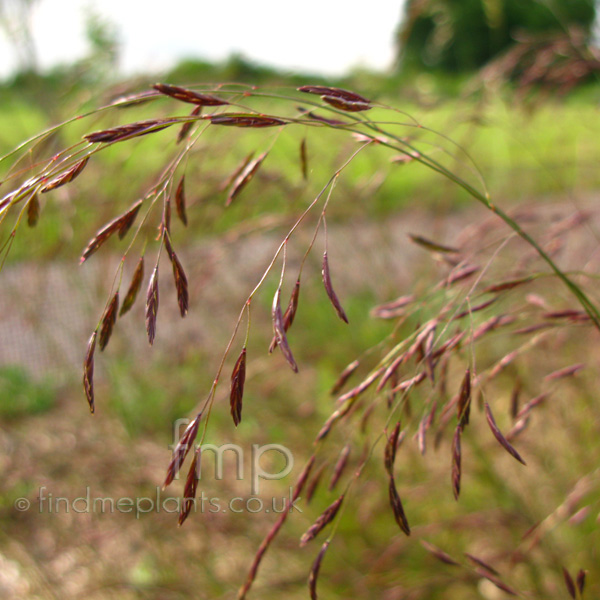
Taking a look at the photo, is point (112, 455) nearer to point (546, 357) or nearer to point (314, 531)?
point (314, 531)

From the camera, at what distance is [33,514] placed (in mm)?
1657

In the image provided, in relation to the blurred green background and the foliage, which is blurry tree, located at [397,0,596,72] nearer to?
the blurred green background

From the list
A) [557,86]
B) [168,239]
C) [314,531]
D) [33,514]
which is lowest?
[33,514]

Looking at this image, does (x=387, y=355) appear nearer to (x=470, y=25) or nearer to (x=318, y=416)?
(x=318, y=416)

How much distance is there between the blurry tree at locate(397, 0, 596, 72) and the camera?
1.44 meters

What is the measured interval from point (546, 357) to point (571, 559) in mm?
623

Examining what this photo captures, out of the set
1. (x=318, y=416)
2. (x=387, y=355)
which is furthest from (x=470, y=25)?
(x=387, y=355)

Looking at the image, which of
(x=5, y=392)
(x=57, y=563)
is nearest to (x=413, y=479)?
(x=57, y=563)

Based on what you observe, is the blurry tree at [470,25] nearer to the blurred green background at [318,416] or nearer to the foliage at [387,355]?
the blurred green background at [318,416]

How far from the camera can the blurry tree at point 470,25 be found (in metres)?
1.44

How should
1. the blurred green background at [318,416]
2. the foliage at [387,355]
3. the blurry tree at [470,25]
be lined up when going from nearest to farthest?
the foliage at [387,355] → the blurred green background at [318,416] → the blurry tree at [470,25]

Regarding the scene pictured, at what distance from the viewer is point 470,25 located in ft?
16.3

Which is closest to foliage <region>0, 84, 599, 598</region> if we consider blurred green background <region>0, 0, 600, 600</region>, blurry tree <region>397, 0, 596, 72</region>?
blurred green background <region>0, 0, 600, 600</region>

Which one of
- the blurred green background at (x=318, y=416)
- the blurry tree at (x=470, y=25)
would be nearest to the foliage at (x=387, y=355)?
the blurred green background at (x=318, y=416)
